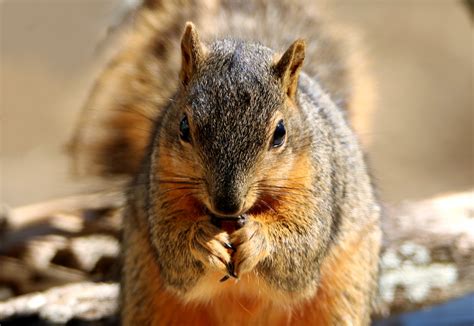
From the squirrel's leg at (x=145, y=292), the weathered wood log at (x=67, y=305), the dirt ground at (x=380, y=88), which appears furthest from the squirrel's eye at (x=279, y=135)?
the dirt ground at (x=380, y=88)

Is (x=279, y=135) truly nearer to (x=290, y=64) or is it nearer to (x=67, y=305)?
(x=290, y=64)

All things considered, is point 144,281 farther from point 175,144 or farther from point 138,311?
point 175,144

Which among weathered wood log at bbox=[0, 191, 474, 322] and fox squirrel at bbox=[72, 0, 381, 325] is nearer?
fox squirrel at bbox=[72, 0, 381, 325]

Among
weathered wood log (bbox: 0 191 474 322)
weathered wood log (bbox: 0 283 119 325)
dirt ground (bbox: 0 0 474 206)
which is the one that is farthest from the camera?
dirt ground (bbox: 0 0 474 206)

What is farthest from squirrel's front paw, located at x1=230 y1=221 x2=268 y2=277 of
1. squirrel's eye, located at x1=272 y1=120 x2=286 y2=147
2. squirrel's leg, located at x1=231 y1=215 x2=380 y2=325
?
squirrel's eye, located at x1=272 y1=120 x2=286 y2=147

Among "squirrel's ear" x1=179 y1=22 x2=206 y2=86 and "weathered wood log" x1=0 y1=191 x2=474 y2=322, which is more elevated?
"squirrel's ear" x1=179 y1=22 x2=206 y2=86

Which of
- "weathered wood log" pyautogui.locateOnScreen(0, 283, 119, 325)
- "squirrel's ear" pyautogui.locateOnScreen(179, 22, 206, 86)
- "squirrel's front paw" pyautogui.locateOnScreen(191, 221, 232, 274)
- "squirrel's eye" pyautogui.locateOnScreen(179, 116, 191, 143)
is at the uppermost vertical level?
"squirrel's ear" pyautogui.locateOnScreen(179, 22, 206, 86)

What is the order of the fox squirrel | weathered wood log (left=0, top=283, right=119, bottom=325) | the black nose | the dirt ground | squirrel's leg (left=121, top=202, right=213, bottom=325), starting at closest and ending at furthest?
the black nose < the fox squirrel < squirrel's leg (left=121, top=202, right=213, bottom=325) < weathered wood log (left=0, top=283, right=119, bottom=325) < the dirt ground

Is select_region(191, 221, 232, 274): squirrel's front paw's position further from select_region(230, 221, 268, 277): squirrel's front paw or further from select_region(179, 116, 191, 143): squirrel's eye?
select_region(179, 116, 191, 143): squirrel's eye
